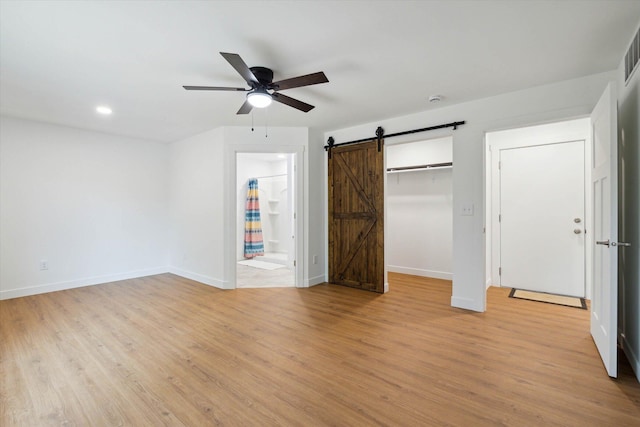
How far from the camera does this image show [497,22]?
2.02m

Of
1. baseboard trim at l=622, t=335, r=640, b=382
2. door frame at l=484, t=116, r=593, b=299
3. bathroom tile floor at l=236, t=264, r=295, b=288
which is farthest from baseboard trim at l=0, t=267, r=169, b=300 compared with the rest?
baseboard trim at l=622, t=335, r=640, b=382

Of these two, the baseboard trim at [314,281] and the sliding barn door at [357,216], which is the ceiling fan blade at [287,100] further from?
the baseboard trim at [314,281]

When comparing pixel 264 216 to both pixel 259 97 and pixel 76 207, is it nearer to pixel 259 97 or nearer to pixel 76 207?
pixel 76 207

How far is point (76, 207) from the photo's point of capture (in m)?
4.68

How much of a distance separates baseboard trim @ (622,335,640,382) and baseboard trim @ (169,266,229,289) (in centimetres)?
437

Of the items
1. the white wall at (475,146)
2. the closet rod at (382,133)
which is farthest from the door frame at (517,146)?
the closet rod at (382,133)

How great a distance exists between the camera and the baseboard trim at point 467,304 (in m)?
3.45

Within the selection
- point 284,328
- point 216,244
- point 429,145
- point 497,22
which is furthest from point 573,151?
point 216,244

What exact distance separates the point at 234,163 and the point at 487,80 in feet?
11.3

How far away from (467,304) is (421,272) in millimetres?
1720

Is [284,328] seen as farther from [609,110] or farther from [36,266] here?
[36,266]

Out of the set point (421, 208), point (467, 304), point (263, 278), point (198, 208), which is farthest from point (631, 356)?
point (198, 208)

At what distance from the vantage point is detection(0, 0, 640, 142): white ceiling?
74.8 inches

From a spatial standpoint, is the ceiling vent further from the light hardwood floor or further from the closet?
the closet
